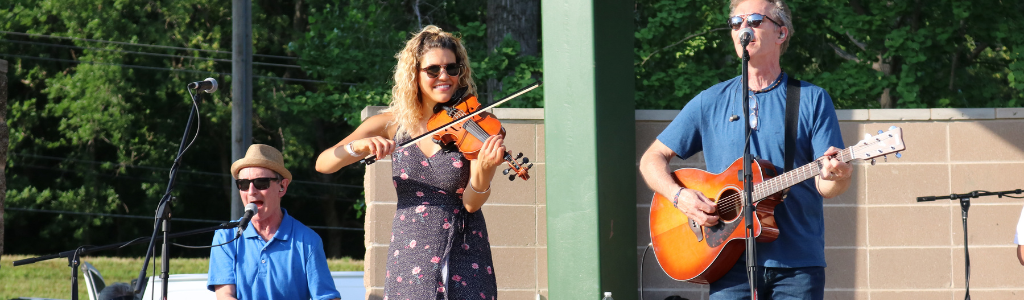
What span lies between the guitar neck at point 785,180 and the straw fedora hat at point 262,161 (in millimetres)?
1769

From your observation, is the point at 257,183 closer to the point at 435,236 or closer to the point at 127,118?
the point at 435,236

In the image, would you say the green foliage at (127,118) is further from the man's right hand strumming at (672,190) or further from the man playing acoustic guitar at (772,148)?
the man playing acoustic guitar at (772,148)

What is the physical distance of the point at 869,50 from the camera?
10984mm

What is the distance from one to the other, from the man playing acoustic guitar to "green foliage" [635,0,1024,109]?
27.1 ft

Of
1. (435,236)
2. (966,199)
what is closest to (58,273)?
(435,236)

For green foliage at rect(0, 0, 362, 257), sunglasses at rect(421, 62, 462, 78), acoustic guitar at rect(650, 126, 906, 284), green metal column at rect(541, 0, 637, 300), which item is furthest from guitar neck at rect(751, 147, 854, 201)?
green foliage at rect(0, 0, 362, 257)

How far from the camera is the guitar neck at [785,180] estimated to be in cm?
260

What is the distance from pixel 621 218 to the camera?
136 inches

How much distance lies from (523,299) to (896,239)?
73.9 inches

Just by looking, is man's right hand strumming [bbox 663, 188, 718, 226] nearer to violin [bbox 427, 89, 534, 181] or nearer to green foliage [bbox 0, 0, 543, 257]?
violin [bbox 427, 89, 534, 181]

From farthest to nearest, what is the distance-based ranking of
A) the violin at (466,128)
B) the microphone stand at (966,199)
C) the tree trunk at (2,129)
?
the microphone stand at (966,199), the tree trunk at (2,129), the violin at (466,128)

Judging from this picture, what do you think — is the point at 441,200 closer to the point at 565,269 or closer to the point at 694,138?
the point at 565,269

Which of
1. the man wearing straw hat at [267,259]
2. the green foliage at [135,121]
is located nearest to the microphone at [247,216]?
the man wearing straw hat at [267,259]

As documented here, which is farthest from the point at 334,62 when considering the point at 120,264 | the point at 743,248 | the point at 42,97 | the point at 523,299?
the point at 42,97
